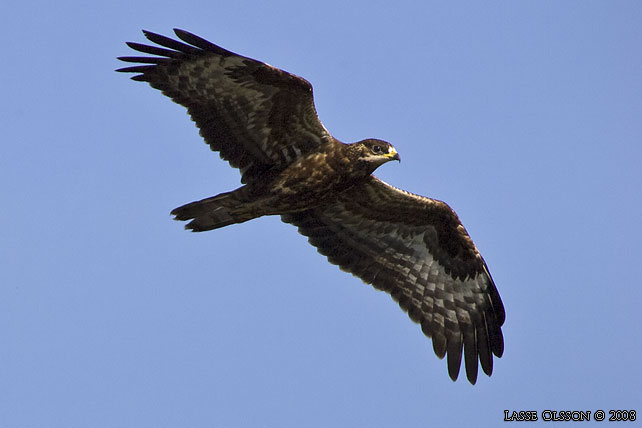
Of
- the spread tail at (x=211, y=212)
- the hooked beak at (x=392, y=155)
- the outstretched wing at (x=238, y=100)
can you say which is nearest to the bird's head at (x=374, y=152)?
the hooked beak at (x=392, y=155)

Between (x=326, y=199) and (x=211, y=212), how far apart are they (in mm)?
1444

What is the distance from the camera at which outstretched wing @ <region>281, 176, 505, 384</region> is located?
12.6 m

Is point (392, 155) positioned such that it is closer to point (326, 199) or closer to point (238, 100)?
point (326, 199)

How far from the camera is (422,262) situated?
13.1 m

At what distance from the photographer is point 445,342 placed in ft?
41.8

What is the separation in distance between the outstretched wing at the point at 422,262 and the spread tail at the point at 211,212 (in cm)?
125

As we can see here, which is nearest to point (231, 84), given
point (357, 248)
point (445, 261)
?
point (357, 248)

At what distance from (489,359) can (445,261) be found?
1453 mm

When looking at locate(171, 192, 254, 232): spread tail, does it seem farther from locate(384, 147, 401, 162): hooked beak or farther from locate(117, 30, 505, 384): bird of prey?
locate(384, 147, 401, 162): hooked beak

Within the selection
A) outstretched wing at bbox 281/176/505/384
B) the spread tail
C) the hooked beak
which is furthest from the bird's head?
the spread tail

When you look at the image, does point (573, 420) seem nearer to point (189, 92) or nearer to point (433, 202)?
point (433, 202)

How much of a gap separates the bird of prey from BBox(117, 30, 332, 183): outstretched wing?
13mm

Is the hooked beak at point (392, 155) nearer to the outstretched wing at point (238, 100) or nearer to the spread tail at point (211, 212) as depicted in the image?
the outstretched wing at point (238, 100)

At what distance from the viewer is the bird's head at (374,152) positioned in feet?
37.1
